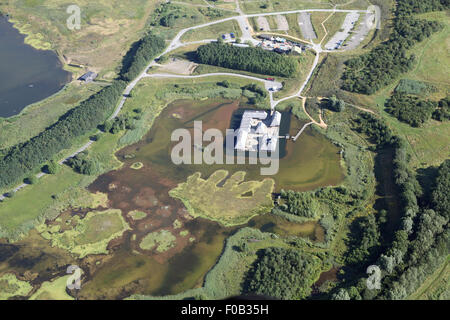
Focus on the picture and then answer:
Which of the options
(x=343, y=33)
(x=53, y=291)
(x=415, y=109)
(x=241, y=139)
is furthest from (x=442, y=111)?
(x=53, y=291)

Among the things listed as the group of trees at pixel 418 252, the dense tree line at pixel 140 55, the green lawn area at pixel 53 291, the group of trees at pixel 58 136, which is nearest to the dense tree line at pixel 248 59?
the dense tree line at pixel 140 55

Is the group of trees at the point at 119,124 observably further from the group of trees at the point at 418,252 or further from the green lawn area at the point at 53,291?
the group of trees at the point at 418,252

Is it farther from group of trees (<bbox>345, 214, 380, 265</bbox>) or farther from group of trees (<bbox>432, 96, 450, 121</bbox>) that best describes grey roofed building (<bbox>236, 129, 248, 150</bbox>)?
group of trees (<bbox>432, 96, 450, 121</bbox>)

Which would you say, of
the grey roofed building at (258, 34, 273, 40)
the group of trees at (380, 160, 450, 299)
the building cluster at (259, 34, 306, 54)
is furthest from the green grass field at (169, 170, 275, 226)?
the grey roofed building at (258, 34, 273, 40)

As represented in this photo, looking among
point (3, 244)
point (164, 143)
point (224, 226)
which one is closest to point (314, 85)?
point (164, 143)

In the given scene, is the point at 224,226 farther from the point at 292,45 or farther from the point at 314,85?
the point at 292,45

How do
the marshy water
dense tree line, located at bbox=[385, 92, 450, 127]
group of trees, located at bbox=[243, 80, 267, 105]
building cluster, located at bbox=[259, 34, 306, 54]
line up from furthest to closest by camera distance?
building cluster, located at bbox=[259, 34, 306, 54] → the marshy water → group of trees, located at bbox=[243, 80, 267, 105] → dense tree line, located at bbox=[385, 92, 450, 127]

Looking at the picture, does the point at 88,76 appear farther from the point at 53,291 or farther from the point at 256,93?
the point at 53,291
